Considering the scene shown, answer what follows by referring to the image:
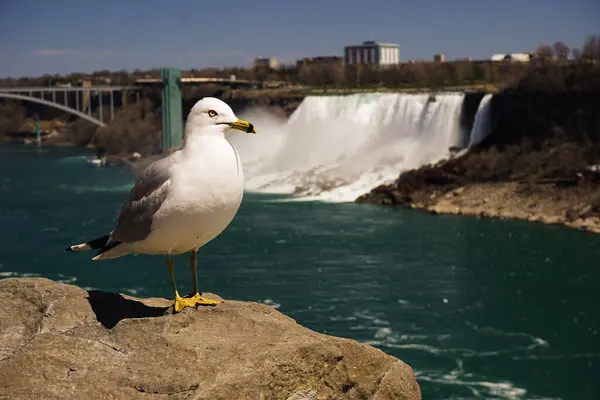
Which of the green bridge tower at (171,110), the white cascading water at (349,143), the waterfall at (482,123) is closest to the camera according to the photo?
the waterfall at (482,123)

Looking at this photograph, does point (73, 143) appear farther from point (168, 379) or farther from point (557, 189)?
point (168, 379)

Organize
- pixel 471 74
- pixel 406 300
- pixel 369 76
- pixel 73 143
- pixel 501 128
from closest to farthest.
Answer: pixel 406 300 → pixel 501 128 → pixel 471 74 → pixel 369 76 → pixel 73 143

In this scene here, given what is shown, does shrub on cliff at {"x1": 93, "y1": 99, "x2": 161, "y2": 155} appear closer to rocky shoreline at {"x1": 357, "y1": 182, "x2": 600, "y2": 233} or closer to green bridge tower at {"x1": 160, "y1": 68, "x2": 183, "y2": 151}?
green bridge tower at {"x1": 160, "y1": 68, "x2": 183, "y2": 151}

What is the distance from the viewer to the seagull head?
13.4 ft

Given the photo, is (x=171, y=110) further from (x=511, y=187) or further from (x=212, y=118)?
(x=212, y=118)

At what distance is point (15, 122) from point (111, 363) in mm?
68785

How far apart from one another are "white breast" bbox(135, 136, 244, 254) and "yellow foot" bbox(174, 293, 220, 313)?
34cm

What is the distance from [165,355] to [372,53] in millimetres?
126349

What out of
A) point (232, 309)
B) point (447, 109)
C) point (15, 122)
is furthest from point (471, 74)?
point (232, 309)

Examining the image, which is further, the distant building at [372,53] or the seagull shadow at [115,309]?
the distant building at [372,53]

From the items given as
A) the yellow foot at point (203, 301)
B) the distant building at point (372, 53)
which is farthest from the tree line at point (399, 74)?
the distant building at point (372, 53)

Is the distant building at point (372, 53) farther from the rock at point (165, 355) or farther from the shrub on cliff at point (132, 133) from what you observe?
the rock at point (165, 355)

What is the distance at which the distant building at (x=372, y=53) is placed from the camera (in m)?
127

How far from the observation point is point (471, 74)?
52.1 meters
